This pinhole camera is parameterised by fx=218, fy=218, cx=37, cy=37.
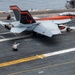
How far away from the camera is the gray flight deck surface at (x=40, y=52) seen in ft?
85.9

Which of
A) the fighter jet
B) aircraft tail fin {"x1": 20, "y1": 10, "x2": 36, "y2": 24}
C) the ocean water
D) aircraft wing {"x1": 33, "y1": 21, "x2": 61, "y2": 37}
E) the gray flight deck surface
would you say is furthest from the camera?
the ocean water

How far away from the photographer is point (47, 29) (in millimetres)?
38656

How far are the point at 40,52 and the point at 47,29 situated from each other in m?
6.74

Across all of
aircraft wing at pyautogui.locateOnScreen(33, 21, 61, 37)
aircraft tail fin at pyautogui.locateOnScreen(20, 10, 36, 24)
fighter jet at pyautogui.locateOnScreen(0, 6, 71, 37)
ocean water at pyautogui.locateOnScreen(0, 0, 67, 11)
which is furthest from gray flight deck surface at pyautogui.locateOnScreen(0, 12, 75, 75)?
ocean water at pyautogui.locateOnScreen(0, 0, 67, 11)

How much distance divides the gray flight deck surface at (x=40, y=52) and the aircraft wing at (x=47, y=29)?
61.8 inches

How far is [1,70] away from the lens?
86.6ft

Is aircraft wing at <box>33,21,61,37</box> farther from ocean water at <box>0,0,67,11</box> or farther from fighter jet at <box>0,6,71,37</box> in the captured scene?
ocean water at <box>0,0,67,11</box>

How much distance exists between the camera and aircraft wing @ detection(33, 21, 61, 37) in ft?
A: 123

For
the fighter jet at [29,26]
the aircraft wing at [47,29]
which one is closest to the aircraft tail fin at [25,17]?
the fighter jet at [29,26]

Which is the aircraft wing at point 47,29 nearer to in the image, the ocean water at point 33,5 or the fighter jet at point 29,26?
the fighter jet at point 29,26

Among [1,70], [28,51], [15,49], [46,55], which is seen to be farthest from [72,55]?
[1,70]

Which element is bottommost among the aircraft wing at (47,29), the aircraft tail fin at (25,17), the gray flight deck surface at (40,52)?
the gray flight deck surface at (40,52)

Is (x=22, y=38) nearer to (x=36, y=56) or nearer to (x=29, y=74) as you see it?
(x=36, y=56)

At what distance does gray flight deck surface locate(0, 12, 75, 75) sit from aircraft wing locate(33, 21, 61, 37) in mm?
1571
